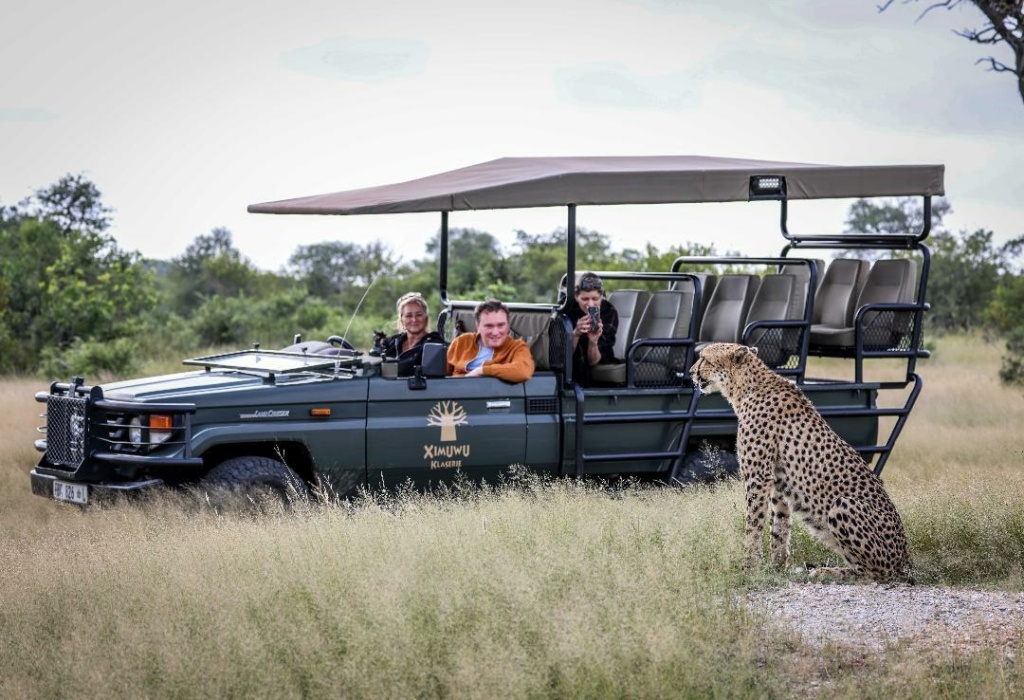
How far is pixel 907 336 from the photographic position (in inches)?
368

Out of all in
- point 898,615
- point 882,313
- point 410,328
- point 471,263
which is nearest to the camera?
point 898,615

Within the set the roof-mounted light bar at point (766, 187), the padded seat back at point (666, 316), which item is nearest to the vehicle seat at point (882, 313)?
the roof-mounted light bar at point (766, 187)

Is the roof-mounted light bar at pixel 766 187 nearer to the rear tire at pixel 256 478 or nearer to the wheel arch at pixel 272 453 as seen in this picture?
the wheel arch at pixel 272 453

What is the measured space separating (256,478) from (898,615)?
11.4 feet

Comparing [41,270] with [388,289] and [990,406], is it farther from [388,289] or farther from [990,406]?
[990,406]

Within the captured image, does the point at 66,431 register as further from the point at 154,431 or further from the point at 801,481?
the point at 801,481

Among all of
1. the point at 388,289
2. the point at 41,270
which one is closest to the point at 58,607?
the point at 41,270

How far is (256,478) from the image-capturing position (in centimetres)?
740

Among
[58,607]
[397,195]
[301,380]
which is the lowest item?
[58,607]

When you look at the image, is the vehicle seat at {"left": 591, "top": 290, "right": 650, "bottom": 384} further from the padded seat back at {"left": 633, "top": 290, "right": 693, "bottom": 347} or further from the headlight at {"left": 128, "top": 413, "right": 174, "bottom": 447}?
the headlight at {"left": 128, "top": 413, "right": 174, "bottom": 447}

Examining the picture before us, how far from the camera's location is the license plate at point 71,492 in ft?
24.1

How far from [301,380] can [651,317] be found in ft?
8.67

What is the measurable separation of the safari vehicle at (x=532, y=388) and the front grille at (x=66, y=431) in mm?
14

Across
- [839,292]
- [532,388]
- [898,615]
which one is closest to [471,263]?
[839,292]
